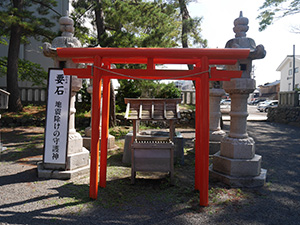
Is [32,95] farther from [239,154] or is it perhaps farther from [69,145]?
[239,154]

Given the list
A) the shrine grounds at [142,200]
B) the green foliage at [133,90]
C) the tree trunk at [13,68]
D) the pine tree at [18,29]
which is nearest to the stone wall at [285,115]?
the green foliage at [133,90]

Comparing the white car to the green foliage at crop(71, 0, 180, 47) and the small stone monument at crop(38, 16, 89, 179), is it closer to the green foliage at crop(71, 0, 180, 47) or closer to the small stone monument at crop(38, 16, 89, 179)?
the green foliage at crop(71, 0, 180, 47)

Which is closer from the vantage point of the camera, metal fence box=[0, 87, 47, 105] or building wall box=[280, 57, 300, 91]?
metal fence box=[0, 87, 47, 105]

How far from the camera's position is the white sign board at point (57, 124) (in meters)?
4.41

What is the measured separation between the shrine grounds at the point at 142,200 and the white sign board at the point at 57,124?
48cm

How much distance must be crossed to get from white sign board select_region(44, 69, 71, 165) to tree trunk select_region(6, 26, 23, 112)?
819cm

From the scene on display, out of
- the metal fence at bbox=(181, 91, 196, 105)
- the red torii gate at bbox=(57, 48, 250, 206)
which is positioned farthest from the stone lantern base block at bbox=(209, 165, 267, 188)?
the metal fence at bbox=(181, 91, 196, 105)

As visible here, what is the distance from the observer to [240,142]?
435 cm

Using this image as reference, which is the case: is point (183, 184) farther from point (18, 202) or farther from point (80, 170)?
point (18, 202)

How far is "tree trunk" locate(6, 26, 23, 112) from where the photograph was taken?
1085 cm

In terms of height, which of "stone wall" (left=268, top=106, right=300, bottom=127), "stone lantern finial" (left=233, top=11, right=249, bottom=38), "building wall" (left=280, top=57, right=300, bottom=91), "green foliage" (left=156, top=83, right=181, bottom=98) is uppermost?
"building wall" (left=280, top=57, right=300, bottom=91)

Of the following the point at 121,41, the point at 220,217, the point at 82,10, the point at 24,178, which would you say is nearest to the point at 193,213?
the point at 220,217

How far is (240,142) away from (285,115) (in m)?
11.9

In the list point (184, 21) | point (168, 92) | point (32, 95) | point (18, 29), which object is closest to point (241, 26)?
point (184, 21)
